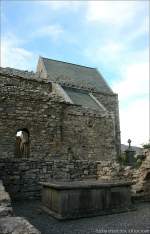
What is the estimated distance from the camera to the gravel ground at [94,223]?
440 cm

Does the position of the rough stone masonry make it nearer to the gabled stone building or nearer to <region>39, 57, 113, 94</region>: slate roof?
the gabled stone building

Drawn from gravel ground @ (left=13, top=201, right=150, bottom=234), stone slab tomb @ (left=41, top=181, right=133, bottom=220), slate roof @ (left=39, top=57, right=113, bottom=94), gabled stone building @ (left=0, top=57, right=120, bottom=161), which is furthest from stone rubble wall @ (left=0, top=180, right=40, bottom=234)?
slate roof @ (left=39, top=57, right=113, bottom=94)

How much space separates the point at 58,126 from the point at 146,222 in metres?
7.23

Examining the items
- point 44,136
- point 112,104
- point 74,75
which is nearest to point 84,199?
point 44,136

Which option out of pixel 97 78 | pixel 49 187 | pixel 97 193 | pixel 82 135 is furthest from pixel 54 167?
pixel 97 78

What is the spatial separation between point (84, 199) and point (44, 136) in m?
5.70

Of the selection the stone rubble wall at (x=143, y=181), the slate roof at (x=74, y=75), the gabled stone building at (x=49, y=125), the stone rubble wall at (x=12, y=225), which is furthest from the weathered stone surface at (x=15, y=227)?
the slate roof at (x=74, y=75)

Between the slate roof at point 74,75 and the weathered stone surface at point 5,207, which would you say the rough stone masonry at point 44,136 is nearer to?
the weathered stone surface at point 5,207

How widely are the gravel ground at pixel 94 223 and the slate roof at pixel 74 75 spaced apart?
1725 cm

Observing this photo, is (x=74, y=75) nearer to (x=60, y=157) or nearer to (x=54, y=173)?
(x=60, y=157)

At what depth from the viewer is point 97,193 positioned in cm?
589

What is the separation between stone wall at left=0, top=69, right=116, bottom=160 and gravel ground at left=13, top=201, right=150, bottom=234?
15.8 ft

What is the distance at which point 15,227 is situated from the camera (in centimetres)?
247

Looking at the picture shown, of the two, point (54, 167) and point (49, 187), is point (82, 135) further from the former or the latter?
point (49, 187)
